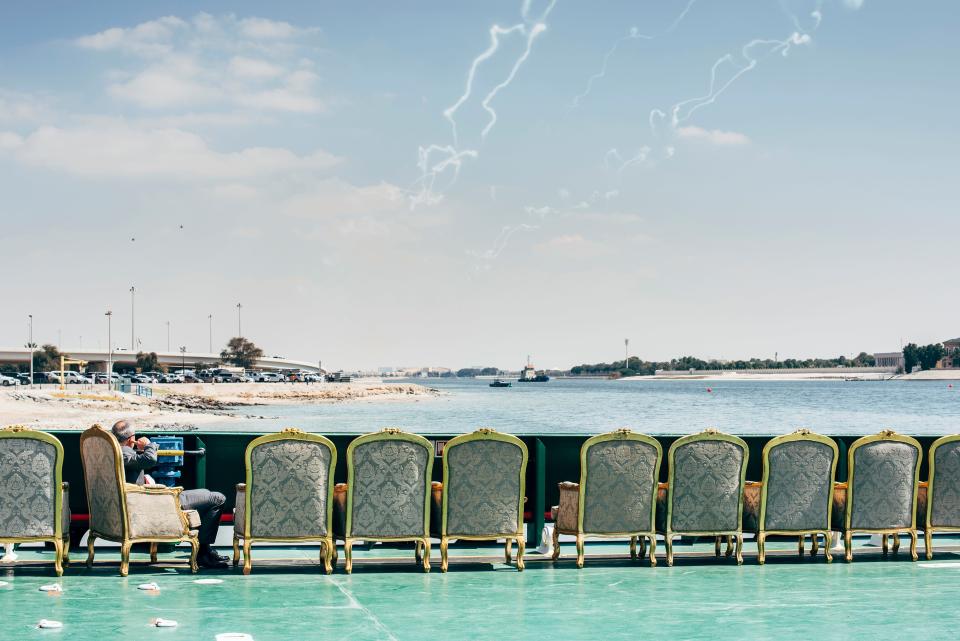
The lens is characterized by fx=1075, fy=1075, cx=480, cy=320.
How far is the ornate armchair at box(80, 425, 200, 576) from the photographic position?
8.25 m

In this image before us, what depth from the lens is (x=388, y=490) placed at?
8.47 m

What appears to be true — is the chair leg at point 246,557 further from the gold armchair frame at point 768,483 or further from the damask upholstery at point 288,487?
the gold armchair frame at point 768,483

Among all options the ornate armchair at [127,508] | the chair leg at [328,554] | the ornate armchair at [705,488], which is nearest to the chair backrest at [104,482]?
the ornate armchair at [127,508]

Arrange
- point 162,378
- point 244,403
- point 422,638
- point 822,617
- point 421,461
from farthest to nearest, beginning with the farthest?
point 162,378
point 244,403
point 421,461
point 822,617
point 422,638

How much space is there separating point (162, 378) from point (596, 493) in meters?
139

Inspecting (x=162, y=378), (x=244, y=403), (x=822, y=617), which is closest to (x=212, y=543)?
(x=822, y=617)

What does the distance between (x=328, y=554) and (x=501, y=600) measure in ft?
5.40

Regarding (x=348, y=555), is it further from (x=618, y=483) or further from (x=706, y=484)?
(x=706, y=484)

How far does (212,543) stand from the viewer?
8945 millimetres

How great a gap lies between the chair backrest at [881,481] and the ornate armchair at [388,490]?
3.63 metres

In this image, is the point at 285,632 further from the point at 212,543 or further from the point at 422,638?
the point at 212,543

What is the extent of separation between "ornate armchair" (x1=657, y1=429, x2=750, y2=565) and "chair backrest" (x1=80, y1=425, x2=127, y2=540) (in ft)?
14.3

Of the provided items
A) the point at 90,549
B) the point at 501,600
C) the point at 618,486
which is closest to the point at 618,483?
the point at 618,486

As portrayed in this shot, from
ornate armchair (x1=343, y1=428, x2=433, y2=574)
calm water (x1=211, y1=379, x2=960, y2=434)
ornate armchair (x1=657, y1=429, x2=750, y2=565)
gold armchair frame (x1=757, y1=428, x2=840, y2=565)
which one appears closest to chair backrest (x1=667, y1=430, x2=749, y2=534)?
ornate armchair (x1=657, y1=429, x2=750, y2=565)
